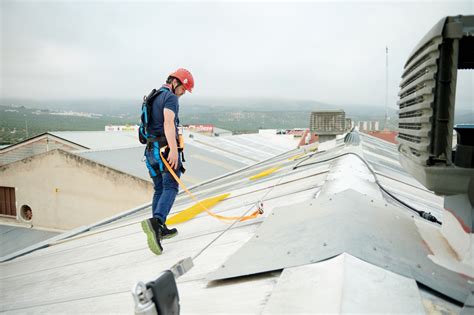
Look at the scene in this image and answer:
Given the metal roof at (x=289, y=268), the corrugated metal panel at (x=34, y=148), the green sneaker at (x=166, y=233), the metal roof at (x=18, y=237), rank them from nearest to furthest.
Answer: the metal roof at (x=289, y=268) < the green sneaker at (x=166, y=233) < the metal roof at (x=18, y=237) < the corrugated metal panel at (x=34, y=148)

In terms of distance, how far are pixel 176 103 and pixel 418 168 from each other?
6.79 ft

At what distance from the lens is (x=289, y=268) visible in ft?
5.91

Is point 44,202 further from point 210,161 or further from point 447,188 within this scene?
point 447,188

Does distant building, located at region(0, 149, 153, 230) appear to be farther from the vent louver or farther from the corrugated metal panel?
the vent louver

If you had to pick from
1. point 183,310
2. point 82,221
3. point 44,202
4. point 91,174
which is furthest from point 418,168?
point 44,202

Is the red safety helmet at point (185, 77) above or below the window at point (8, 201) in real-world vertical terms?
above

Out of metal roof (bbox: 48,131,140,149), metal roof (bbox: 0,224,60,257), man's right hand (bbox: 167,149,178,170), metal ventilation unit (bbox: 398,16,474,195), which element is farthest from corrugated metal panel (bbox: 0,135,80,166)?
metal ventilation unit (bbox: 398,16,474,195)

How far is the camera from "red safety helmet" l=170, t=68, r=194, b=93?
3.39m

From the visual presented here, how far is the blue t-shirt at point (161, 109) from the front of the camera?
3.17 meters

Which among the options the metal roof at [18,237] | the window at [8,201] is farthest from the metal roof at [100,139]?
the metal roof at [18,237]

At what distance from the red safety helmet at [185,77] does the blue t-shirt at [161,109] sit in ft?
0.58

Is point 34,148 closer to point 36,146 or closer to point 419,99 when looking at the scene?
point 36,146

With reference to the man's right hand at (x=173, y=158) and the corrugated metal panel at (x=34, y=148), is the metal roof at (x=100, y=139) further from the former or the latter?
the man's right hand at (x=173, y=158)

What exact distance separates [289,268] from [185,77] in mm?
2239
